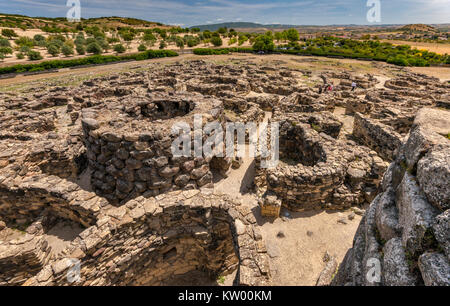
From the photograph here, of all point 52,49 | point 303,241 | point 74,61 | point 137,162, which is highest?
point 52,49

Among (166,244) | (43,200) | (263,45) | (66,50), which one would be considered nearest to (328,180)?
(166,244)

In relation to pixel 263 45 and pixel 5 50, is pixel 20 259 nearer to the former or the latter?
pixel 5 50

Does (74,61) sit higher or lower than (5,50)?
lower

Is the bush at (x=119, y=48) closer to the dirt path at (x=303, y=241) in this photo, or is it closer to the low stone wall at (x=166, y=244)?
the dirt path at (x=303, y=241)

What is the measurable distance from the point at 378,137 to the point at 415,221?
481 inches

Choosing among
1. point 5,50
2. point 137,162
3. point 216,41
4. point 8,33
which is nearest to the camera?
point 137,162

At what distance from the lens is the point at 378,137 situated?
12.2 m

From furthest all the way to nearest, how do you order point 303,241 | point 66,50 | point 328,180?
1. point 66,50
2. point 328,180
3. point 303,241

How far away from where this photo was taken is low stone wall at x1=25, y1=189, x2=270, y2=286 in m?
5.23

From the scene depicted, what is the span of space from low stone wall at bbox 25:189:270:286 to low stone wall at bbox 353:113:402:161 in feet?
33.0

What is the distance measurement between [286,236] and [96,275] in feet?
21.0

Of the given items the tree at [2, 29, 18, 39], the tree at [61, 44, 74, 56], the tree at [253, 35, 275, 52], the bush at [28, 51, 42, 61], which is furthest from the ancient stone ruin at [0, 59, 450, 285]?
the tree at [2, 29, 18, 39]

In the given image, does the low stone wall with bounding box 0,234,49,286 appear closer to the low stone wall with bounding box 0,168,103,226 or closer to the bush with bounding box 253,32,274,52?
the low stone wall with bounding box 0,168,103,226

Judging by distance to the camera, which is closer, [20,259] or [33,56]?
[20,259]
